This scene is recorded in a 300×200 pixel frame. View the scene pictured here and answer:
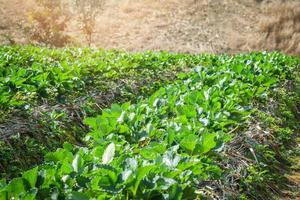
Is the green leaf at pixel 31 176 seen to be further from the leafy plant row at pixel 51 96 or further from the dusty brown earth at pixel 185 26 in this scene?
the dusty brown earth at pixel 185 26

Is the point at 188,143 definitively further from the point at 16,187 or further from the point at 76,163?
the point at 16,187

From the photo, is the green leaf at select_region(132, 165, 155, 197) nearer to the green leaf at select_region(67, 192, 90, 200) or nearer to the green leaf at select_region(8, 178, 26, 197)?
the green leaf at select_region(67, 192, 90, 200)

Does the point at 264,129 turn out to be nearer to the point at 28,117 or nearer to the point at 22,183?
the point at 28,117

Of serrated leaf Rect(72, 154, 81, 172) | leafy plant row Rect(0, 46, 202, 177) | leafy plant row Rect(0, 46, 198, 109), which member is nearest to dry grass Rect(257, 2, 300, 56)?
leafy plant row Rect(0, 46, 198, 109)

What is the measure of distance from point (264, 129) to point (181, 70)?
5577 millimetres

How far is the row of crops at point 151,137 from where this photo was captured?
238cm

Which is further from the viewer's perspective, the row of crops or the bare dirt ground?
the bare dirt ground

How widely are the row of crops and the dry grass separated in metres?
14.9

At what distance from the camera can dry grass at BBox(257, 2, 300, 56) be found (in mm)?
22797

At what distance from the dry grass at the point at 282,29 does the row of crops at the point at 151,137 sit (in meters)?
14.9

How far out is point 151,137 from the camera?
3.61 m

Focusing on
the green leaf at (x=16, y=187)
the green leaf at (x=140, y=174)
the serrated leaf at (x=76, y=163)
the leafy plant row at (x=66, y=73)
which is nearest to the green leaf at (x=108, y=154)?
the serrated leaf at (x=76, y=163)

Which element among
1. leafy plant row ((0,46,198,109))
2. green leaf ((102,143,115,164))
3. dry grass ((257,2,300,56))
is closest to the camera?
green leaf ((102,143,115,164))

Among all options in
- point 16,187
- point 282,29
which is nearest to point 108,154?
point 16,187
